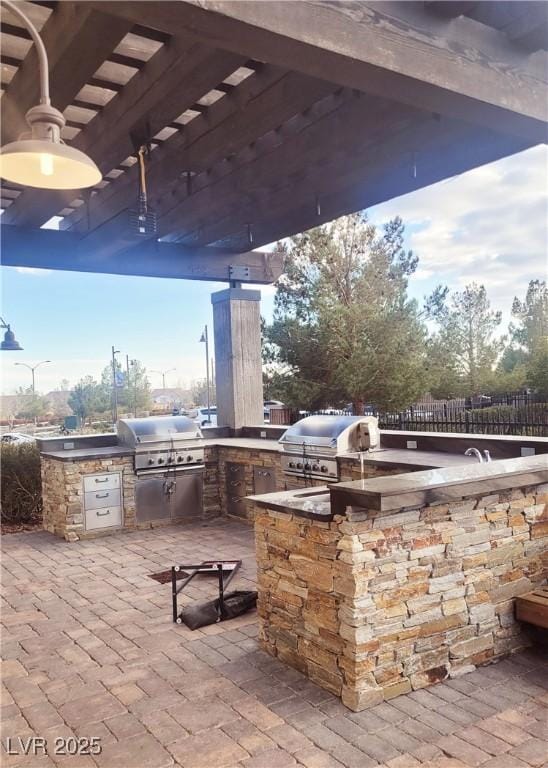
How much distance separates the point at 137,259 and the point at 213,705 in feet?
16.0

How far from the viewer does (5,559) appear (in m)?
5.20

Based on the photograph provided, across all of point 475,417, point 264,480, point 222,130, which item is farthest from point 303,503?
point 475,417

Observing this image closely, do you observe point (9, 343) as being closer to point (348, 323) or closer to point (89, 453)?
point (89, 453)

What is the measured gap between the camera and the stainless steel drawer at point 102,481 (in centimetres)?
585

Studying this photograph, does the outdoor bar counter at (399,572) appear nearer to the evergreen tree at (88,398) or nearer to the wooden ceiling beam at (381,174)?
the wooden ceiling beam at (381,174)

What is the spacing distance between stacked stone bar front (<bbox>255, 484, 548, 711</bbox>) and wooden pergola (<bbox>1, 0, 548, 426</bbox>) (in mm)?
1779

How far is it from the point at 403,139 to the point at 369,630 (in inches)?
116

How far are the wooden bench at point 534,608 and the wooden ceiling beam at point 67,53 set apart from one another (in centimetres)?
314

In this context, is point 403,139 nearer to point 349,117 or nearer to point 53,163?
point 349,117

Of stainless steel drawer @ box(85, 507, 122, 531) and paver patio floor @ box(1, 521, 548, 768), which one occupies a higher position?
stainless steel drawer @ box(85, 507, 122, 531)

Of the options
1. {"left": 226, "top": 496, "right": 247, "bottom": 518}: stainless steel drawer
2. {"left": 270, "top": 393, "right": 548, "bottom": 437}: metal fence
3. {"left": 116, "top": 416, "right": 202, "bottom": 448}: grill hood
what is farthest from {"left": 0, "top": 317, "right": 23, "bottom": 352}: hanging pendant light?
{"left": 270, "top": 393, "right": 548, "bottom": 437}: metal fence

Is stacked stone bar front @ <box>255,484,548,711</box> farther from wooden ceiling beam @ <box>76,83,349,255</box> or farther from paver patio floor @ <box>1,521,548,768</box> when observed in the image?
wooden ceiling beam @ <box>76,83,349,255</box>

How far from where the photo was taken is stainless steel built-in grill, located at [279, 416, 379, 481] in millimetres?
4965

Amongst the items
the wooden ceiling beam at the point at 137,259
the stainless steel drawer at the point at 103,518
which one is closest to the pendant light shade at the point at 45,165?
the wooden ceiling beam at the point at 137,259
